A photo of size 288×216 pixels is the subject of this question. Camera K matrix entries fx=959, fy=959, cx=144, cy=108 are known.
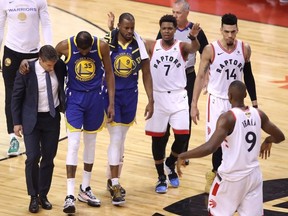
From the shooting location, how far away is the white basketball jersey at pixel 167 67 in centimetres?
984

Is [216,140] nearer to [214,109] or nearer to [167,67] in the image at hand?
[214,109]

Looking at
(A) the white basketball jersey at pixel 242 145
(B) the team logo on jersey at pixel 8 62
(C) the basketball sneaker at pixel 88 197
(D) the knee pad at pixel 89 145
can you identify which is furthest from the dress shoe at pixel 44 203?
(A) the white basketball jersey at pixel 242 145

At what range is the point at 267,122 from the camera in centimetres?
796

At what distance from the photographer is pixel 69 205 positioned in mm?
9148

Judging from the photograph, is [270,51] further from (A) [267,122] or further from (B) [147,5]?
(A) [267,122]

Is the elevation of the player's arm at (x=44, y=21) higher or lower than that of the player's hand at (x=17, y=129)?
higher

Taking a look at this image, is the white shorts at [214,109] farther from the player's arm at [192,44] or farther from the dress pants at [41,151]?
the dress pants at [41,151]

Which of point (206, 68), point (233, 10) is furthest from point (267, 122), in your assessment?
point (233, 10)

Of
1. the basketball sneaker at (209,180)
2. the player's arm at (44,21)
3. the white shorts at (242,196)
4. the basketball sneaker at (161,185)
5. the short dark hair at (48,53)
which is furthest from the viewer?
the player's arm at (44,21)

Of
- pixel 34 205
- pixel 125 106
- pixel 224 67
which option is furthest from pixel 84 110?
pixel 224 67

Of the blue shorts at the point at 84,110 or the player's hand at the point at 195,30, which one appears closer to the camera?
the blue shorts at the point at 84,110

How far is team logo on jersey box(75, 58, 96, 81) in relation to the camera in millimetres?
9133

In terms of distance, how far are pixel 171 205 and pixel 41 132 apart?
153cm

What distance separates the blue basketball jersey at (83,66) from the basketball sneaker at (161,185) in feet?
4.59
